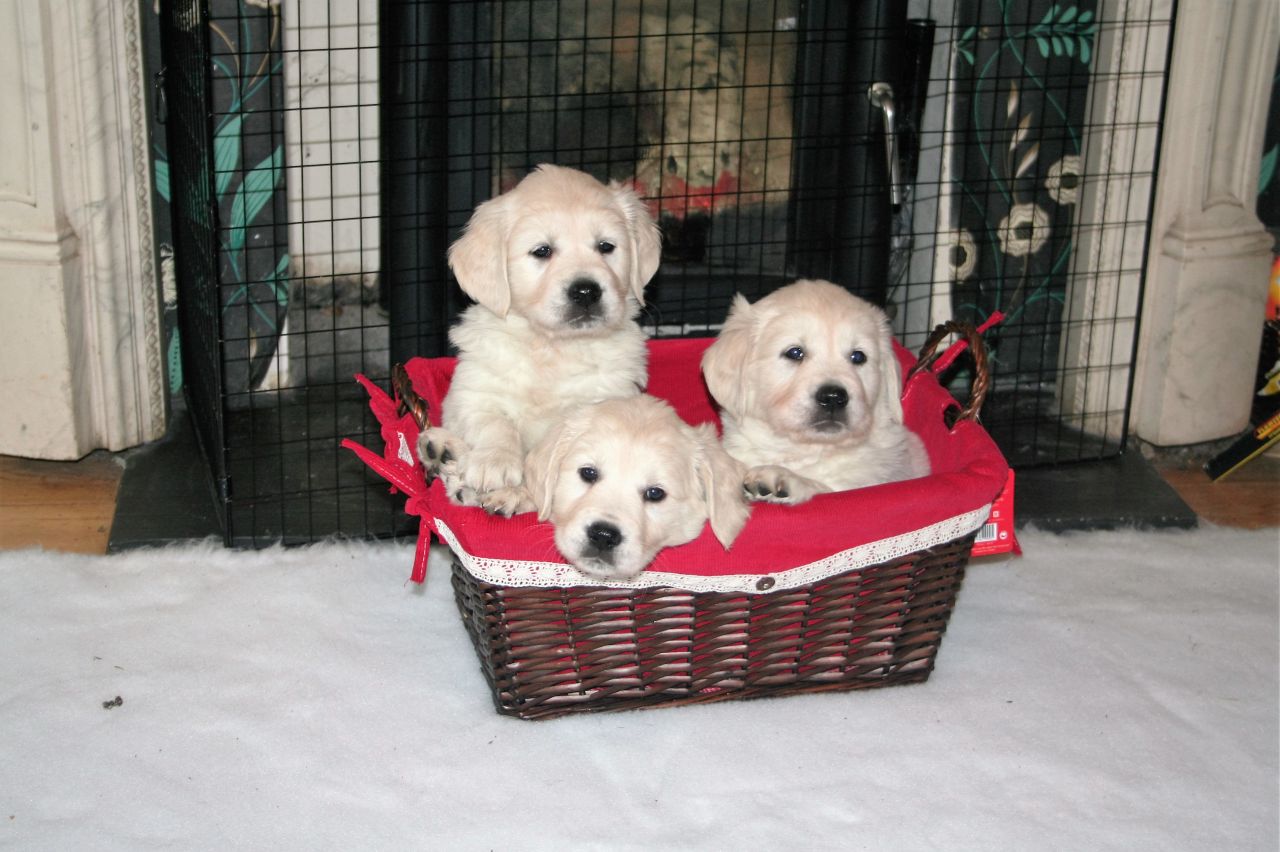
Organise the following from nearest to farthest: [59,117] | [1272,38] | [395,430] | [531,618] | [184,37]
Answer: [531,618], [395,430], [184,37], [59,117], [1272,38]

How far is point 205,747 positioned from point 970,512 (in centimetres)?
149

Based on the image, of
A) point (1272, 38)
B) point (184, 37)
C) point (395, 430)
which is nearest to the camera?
point (395, 430)

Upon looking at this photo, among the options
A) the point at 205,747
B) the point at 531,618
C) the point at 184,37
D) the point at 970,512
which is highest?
the point at 184,37

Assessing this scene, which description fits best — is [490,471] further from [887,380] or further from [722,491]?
[887,380]

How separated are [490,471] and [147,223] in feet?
6.02

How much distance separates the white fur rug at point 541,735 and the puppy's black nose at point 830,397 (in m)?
0.59

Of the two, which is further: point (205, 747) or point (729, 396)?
point (729, 396)

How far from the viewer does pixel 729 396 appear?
2760 millimetres

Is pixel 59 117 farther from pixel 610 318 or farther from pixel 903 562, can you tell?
pixel 903 562

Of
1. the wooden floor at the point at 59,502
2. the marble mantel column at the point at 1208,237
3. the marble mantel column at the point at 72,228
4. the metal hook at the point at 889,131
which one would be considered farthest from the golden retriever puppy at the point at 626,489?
the marble mantel column at the point at 1208,237

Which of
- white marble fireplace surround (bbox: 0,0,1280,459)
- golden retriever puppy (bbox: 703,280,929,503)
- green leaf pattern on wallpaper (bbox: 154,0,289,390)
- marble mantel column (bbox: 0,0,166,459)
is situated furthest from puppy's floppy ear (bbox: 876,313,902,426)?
marble mantel column (bbox: 0,0,166,459)

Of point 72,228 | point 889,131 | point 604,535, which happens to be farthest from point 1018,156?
point 72,228

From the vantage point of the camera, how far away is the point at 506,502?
7.77 feet

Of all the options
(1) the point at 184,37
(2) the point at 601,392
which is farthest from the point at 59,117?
(2) the point at 601,392
